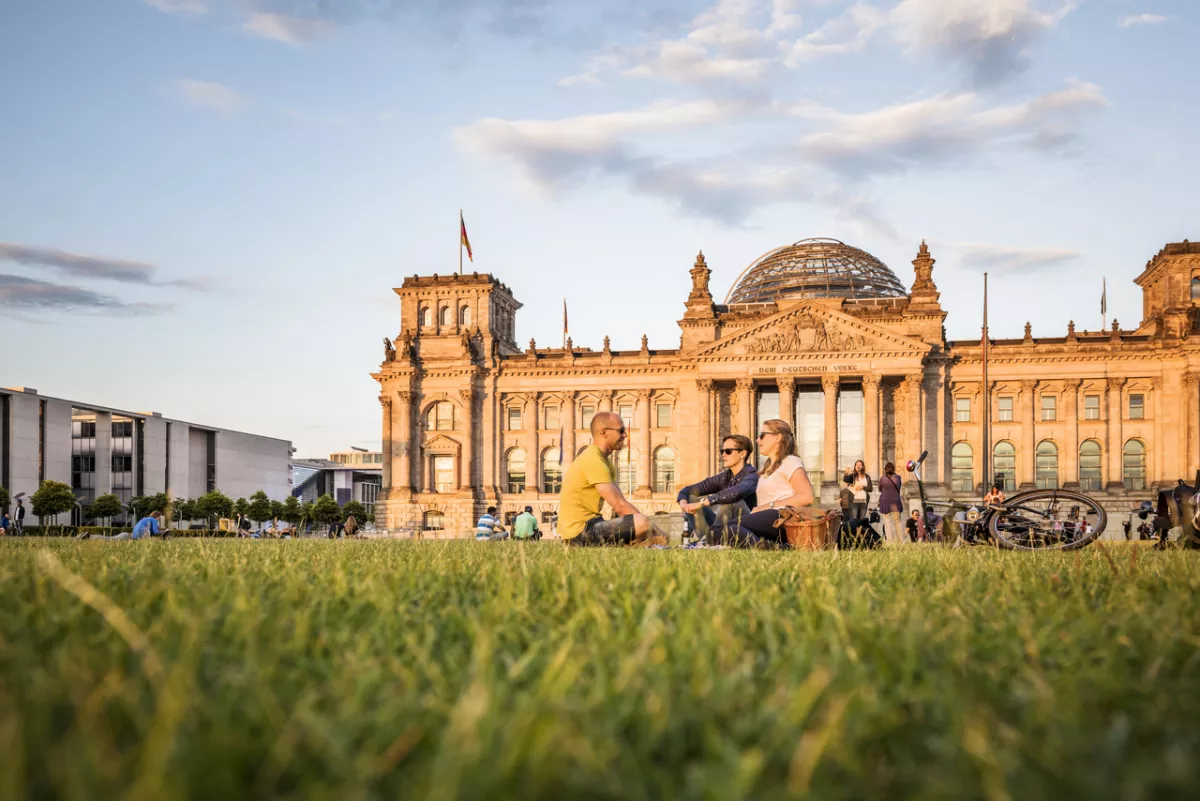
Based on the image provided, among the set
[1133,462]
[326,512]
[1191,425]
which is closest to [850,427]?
[1133,462]

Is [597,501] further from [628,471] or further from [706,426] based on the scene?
[628,471]

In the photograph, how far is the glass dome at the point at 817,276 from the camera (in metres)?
74.4

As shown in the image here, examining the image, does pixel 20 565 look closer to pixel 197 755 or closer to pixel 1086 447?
pixel 197 755

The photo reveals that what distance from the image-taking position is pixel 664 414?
72062 millimetres

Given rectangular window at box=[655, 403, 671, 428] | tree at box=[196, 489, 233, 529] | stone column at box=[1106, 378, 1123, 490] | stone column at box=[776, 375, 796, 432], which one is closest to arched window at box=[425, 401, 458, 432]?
rectangular window at box=[655, 403, 671, 428]

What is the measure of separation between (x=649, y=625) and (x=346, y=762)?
1769 millimetres

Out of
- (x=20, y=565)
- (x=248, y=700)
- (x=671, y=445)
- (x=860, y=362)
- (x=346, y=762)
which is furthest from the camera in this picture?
(x=671, y=445)

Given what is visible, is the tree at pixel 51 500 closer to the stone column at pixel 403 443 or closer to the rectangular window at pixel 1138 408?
the stone column at pixel 403 443

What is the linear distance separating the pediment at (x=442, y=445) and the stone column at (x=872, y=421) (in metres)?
29.8

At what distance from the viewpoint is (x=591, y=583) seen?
16.5ft

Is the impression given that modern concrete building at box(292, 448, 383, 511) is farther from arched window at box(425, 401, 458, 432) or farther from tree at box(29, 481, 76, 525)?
tree at box(29, 481, 76, 525)

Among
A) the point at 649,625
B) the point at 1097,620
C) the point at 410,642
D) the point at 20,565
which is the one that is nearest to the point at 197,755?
the point at 410,642

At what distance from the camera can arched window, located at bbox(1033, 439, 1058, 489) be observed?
2608 inches

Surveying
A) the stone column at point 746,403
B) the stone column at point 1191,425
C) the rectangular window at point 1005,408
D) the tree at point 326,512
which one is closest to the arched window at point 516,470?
the tree at point 326,512
